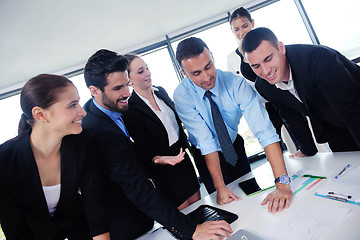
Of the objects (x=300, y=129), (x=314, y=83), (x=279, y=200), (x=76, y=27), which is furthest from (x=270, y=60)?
(x=76, y=27)

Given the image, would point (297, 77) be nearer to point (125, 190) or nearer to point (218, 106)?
point (218, 106)

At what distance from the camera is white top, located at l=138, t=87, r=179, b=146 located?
1.76m

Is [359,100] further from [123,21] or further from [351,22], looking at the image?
[351,22]

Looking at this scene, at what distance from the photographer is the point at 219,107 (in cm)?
158

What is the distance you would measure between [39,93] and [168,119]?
1008 mm

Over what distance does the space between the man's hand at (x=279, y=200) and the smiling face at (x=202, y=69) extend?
2.49ft

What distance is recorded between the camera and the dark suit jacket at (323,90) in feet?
3.78

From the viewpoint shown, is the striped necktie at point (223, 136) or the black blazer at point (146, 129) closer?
the striped necktie at point (223, 136)

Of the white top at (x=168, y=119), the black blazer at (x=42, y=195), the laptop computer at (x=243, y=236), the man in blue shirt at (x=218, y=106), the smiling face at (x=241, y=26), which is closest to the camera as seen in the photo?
the laptop computer at (x=243, y=236)

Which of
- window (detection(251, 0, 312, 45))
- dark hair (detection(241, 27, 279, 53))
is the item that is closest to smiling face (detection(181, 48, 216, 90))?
dark hair (detection(241, 27, 279, 53))

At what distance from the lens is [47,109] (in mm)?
1001

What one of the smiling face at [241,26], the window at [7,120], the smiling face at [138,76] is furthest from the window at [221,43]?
the window at [7,120]

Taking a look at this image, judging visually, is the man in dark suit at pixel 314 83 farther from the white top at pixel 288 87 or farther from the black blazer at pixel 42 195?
the black blazer at pixel 42 195

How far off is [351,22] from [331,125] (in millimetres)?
4310
